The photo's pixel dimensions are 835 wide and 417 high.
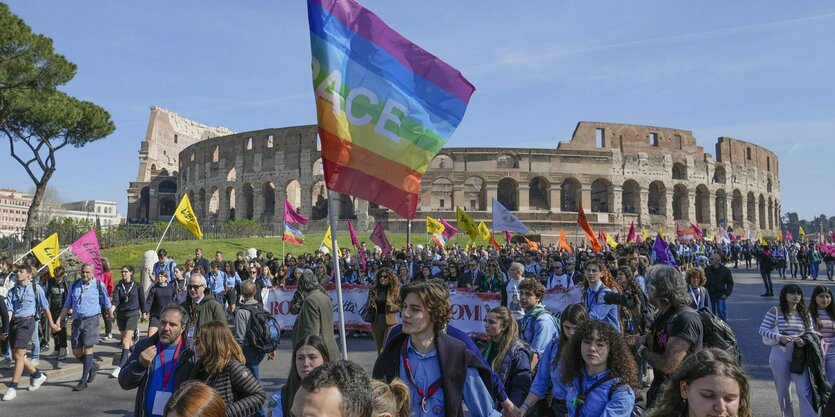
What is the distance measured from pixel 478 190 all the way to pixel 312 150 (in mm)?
13801

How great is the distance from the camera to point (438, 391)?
10.0ft

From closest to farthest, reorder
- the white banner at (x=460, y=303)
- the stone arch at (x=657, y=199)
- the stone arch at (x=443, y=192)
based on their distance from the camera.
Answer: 1. the white banner at (x=460, y=303)
2. the stone arch at (x=443, y=192)
3. the stone arch at (x=657, y=199)

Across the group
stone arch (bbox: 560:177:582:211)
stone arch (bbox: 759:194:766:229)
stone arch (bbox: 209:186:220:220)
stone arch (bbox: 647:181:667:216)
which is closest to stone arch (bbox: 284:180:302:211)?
stone arch (bbox: 209:186:220:220)

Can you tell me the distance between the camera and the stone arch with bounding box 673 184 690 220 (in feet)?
163

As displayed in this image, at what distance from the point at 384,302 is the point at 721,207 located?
2122 inches

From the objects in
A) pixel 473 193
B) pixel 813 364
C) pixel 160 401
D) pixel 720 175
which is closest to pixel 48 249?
pixel 160 401

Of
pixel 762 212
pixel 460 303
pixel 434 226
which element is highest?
pixel 762 212

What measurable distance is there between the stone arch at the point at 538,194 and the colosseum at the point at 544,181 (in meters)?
0.09

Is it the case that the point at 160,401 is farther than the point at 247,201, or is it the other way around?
the point at 247,201

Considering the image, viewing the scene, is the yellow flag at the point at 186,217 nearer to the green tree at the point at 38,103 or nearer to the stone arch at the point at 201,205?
the green tree at the point at 38,103

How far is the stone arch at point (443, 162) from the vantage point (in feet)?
145

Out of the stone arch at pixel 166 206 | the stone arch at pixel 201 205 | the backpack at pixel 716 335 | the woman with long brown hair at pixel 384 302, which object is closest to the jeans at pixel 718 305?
the woman with long brown hair at pixel 384 302

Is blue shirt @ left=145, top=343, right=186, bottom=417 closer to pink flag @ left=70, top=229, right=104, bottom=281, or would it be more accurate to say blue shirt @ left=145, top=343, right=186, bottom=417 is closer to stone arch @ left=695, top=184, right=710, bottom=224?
pink flag @ left=70, top=229, right=104, bottom=281

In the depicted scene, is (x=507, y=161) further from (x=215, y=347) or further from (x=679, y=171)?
(x=215, y=347)
